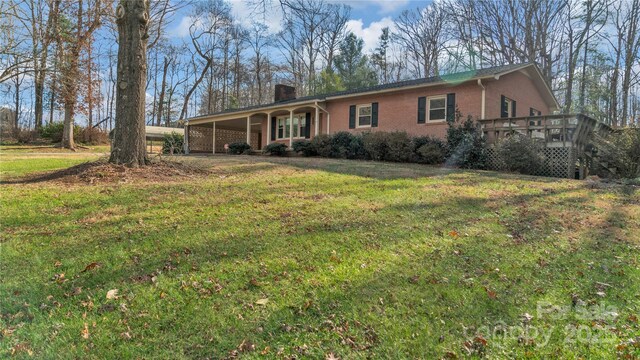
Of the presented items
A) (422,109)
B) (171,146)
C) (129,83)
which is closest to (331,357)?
(129,83)

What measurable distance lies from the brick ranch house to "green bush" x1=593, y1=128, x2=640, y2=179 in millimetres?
3795

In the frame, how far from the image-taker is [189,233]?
4.10m

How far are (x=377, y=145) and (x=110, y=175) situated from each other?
385 inches

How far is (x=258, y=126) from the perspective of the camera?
25.9 m

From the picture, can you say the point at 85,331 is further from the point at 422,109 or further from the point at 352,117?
the point at 352,117

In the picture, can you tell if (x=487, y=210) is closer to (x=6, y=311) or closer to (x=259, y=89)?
(x=6, y=311)

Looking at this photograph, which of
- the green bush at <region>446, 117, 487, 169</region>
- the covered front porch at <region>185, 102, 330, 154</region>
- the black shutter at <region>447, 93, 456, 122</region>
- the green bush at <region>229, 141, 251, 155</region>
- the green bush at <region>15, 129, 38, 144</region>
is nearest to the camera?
the green bush at <region>446, 117, 487, 169</region>

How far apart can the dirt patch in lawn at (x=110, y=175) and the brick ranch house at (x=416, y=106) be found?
1096cm

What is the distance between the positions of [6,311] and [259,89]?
36.0 meters

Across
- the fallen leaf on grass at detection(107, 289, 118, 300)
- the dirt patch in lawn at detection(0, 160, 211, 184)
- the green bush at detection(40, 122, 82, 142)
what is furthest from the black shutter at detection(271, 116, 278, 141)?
the fallen leaf on grass at detection(107, 289, 118, 300)

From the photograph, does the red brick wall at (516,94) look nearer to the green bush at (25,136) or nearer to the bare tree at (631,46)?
the bare tree at (631,46)

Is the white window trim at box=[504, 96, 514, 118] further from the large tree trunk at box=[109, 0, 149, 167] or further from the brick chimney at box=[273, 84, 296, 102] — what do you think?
the large tree trunk at box=[109, 0, 149, 167]

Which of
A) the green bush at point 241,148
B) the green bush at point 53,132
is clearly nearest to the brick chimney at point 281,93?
the green bush at point 241,148

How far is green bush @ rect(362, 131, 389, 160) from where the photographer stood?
46.5 feet
